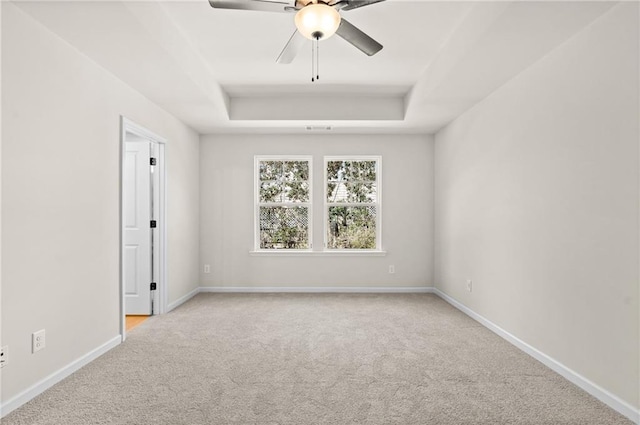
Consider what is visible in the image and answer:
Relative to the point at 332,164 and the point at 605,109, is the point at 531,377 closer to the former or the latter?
the point at 605,109

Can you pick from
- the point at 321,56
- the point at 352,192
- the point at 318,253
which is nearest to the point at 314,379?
the point at 321,56

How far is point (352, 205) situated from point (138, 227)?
2.87m

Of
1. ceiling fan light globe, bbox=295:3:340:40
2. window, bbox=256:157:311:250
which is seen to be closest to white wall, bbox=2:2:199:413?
ceiling fan light globe, bbox=295:3:340:40

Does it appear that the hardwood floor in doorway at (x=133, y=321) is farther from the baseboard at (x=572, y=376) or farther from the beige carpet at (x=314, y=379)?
the baseboard at (x=572, y=376)

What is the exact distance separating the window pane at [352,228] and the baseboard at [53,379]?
3154 mm

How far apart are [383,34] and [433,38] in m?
0.44

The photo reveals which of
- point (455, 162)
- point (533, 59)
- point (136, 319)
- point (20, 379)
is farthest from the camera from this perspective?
point (455, 162)

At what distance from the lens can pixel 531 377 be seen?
2.62m

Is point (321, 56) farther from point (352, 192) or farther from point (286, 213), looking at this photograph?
point (286, 213)

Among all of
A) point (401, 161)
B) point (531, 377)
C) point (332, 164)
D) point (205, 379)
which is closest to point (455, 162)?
point (401, 161)

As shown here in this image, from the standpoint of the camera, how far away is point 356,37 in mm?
2338

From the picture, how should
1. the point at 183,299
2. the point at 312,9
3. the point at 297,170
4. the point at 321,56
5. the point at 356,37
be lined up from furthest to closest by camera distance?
the point at 297,170 → the point at 183,299 → the point at 321,56 → the point at 356,37 → the point at 312,9

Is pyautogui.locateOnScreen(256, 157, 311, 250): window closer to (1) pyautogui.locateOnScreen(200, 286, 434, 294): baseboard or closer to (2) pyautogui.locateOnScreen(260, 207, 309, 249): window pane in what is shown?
(2) pyautogui.locateOnScreen(260, 207, 309, 249): window pane

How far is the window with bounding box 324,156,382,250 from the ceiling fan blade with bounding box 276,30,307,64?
3021 millimetres
